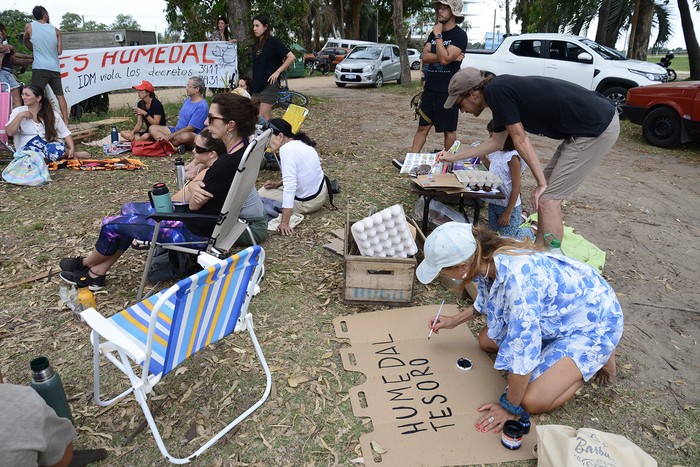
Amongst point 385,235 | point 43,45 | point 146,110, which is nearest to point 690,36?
point 385,235

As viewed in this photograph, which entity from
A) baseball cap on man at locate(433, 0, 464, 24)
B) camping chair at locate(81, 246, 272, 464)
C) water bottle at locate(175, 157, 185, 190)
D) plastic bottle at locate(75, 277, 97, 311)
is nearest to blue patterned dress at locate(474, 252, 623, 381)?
camping chair at locate(81, 246, 272, 464)

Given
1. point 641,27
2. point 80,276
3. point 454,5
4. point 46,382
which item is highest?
point 641,27

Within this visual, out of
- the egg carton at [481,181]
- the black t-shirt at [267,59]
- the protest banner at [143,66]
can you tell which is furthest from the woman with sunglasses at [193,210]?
the protest banner at [143,66]

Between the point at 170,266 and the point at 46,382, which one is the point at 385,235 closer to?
the point at 170,266

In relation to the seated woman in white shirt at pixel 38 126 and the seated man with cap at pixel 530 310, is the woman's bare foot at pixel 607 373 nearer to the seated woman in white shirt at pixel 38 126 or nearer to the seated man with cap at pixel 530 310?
the seated man with cap at pixel 530 310

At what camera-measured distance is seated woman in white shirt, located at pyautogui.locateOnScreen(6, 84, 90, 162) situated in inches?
232

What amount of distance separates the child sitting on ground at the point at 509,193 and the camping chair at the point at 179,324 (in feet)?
8.88

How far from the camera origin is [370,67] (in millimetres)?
16578

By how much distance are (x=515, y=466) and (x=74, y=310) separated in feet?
9.96

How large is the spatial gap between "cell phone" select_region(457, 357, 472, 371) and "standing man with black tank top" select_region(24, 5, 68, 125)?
769cm

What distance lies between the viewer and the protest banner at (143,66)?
878cm

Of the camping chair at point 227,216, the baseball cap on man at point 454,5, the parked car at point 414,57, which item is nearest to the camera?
the camping chair at point 227,216

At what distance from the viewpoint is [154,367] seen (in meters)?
2.15

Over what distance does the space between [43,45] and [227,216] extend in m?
6.45
